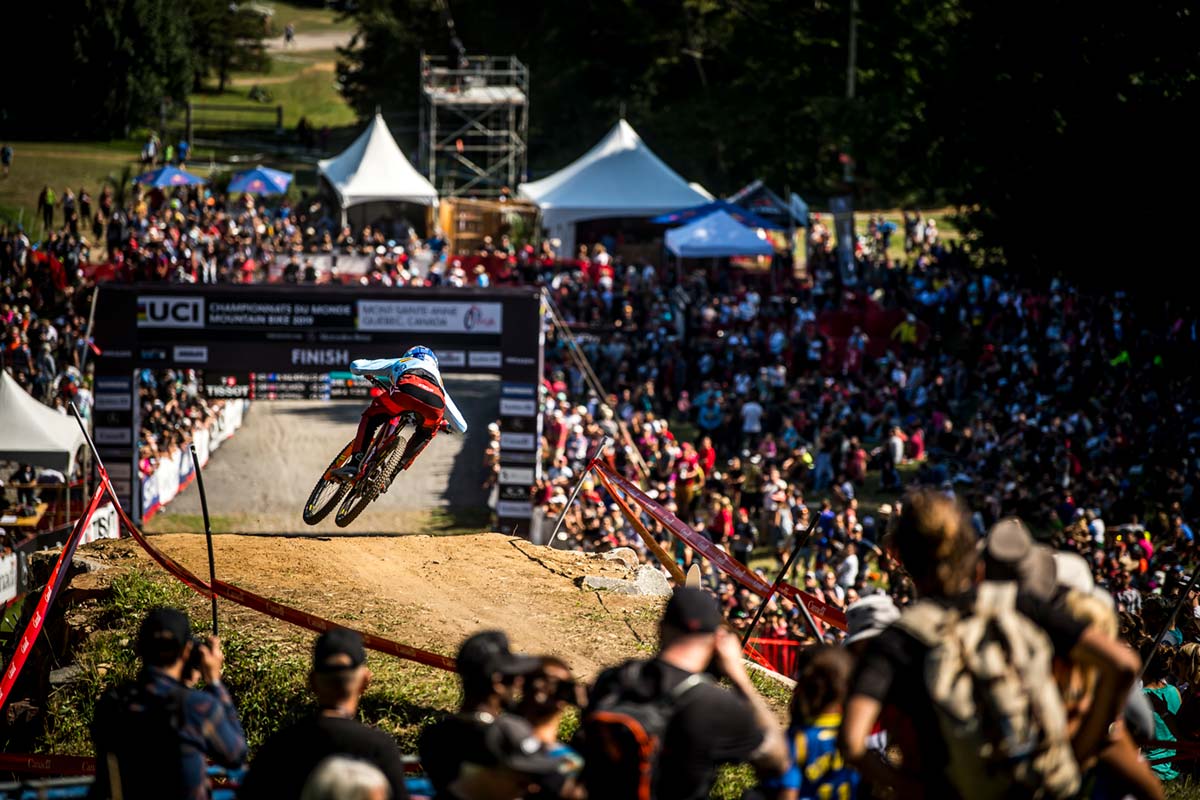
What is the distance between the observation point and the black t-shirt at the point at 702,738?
468 cm

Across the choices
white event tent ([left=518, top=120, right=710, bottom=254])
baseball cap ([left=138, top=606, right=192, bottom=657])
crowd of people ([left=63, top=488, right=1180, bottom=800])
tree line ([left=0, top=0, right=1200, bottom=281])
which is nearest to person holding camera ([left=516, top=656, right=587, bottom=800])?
→ crowd of people ([left=63, top=488, right=1180, bottom=800])

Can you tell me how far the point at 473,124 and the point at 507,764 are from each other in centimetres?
5409

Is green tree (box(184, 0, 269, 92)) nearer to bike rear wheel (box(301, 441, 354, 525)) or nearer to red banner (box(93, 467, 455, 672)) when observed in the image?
bike rear wheel (box(301, 441, 354, 525))

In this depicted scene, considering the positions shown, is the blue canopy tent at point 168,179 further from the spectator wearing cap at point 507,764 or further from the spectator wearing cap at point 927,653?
the spectator wearing cap at point 927,653

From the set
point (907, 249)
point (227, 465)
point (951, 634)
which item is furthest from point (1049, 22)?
point (951, 634)

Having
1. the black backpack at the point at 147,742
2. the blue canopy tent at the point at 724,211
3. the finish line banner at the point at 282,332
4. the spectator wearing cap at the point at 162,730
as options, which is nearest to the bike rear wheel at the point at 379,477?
the spectator wearing cap at the point at 162,730

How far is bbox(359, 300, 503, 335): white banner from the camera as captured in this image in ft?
70.0

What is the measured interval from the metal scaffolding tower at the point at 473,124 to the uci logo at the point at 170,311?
27379 mm

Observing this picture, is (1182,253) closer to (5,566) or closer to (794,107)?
(5,566)

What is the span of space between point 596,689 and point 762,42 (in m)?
52.9

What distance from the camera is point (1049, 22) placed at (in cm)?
3133

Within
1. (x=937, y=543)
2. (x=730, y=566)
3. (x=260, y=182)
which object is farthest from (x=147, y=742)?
(x=260, y=182)

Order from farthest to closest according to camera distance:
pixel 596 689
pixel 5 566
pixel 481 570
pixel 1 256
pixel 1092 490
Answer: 1. pixel 1 256
2. pixel 1092 490
3. pixel 5 566
4. pixel 481 570
5. pixel 596 689

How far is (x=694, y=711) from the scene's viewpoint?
468 cm
